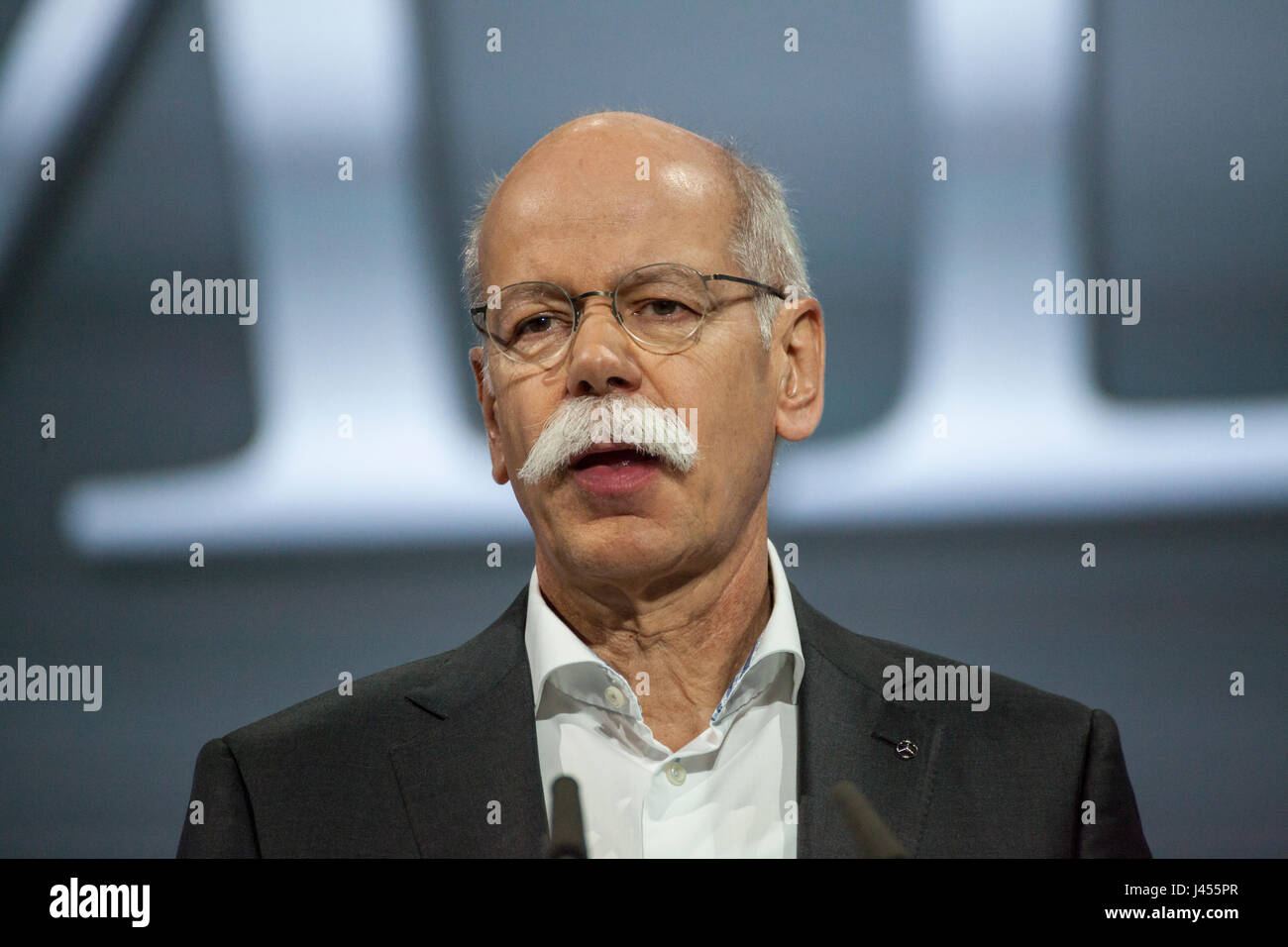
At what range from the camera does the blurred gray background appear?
2.29 meters

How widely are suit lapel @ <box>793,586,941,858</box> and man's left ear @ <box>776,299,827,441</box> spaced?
363 mm

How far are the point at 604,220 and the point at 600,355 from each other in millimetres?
232

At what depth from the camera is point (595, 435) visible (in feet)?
6.10

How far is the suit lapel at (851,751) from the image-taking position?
182 cm

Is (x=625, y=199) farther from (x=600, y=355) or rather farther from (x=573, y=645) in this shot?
(x=573, y=645)

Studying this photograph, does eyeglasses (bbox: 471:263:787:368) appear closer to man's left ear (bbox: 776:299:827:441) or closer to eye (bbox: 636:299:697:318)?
eye (bbox: 636:299:697:318)

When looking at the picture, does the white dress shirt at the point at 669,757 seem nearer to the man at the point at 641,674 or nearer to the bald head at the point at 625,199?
the man at the point at 641,674

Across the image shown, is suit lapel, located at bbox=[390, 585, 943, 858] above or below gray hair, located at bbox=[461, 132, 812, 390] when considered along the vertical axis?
below

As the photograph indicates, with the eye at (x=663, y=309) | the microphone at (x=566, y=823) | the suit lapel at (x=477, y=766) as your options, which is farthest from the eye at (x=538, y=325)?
the microphone at (x=566, y=823)

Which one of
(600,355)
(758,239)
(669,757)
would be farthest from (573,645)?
(758,239)

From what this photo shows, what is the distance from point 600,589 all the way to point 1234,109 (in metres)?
1.50

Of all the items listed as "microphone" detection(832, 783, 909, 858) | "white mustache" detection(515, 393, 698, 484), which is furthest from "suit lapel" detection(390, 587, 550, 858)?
"microphone" detection(832, 783, 909, 858)

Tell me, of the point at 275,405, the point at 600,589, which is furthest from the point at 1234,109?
the point at 275,405

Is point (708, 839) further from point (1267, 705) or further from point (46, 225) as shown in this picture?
point (46, 225)
